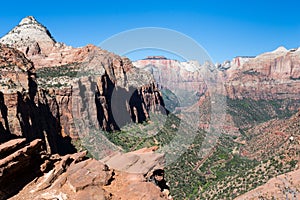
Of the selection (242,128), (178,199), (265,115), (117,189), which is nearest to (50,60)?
(178,199)

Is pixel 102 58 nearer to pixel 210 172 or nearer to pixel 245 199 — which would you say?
pixel 210 172

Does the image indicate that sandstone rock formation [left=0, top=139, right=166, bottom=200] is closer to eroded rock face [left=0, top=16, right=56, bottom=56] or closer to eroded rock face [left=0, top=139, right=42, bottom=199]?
eroded rock face [left=0, top=139, right=42, bottom=199]

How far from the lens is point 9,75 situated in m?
43.4

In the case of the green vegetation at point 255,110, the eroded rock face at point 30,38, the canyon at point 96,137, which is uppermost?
the eroded rock face at point 30,38

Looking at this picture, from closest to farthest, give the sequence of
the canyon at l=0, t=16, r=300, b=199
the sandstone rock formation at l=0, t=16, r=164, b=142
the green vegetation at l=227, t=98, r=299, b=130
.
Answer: the canyon at l=0, t=16, r=300, b=199 < the sandstone rock formation at l=0, t=16, r=164, b=142 < the green vegetation at l=227, t=98, r=299, b=130

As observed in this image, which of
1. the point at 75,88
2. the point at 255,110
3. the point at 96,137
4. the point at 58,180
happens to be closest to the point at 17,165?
the point at 58,180

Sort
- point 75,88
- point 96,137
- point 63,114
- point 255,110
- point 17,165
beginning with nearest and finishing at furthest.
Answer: point 17,165 → point 63,114 → point 75,88 → point 96,137 → point 255,110

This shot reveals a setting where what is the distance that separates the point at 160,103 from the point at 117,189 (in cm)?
9398

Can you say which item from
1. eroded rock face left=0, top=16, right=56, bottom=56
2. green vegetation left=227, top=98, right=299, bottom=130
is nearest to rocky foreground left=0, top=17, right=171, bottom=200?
eroded rock face left=0, top=16, right=56, bottom=56

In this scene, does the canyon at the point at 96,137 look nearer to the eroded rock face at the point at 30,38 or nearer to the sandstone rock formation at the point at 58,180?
→ the sandstone rock formation at the point at 58,180

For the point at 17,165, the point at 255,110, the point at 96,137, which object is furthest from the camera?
the point at 255,110

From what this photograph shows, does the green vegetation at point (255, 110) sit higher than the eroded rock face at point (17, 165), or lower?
lower

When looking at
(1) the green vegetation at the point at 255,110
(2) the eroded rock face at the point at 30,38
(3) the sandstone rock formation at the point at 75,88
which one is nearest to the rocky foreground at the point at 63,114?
(2) the eroded rock face at the point at 30,38

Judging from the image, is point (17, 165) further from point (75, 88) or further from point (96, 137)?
point (96, 137)
